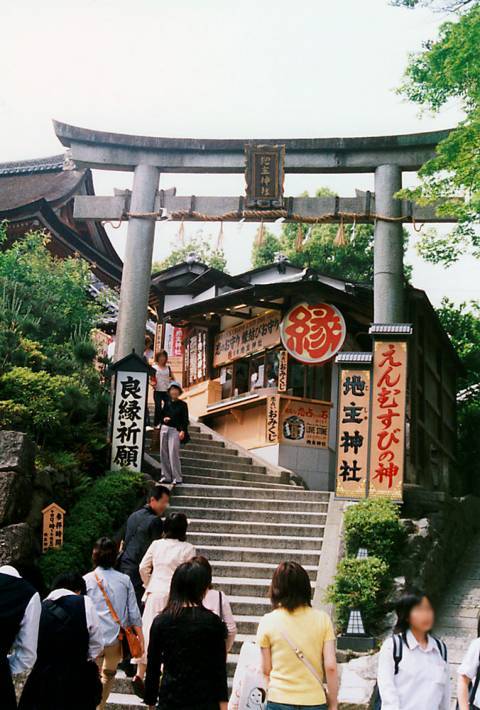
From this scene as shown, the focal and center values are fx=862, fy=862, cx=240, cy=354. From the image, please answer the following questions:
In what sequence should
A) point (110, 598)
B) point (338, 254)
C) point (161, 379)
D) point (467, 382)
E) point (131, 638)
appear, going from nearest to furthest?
point (110, 598), point (131, 638), point (161, 379), point (467, 382), point (338, 254)

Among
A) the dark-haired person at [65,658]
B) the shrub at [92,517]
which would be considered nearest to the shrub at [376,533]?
the shrub at [92,517]

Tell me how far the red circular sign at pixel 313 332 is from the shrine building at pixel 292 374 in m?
0.07

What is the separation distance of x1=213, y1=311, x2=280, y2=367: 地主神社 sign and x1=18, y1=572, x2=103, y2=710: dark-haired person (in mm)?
16596

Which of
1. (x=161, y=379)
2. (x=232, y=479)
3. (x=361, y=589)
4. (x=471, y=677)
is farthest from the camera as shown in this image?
(x=232, y=479)

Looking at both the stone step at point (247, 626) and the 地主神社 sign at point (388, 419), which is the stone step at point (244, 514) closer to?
the 地主神社 sign at point (388, 419)

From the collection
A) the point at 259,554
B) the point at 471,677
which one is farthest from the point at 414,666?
the point at 259,554

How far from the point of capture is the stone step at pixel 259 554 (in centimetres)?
1178

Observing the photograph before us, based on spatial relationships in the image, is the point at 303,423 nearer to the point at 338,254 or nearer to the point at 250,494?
the point at 250,494

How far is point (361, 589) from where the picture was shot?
32.6ft

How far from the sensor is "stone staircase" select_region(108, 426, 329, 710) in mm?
10609

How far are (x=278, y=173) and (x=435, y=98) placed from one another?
4.02 metres

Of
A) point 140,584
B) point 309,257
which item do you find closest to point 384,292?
point 140,584

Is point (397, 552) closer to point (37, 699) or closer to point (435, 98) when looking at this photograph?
point (37, 699)

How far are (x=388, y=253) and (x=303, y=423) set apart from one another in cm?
604
